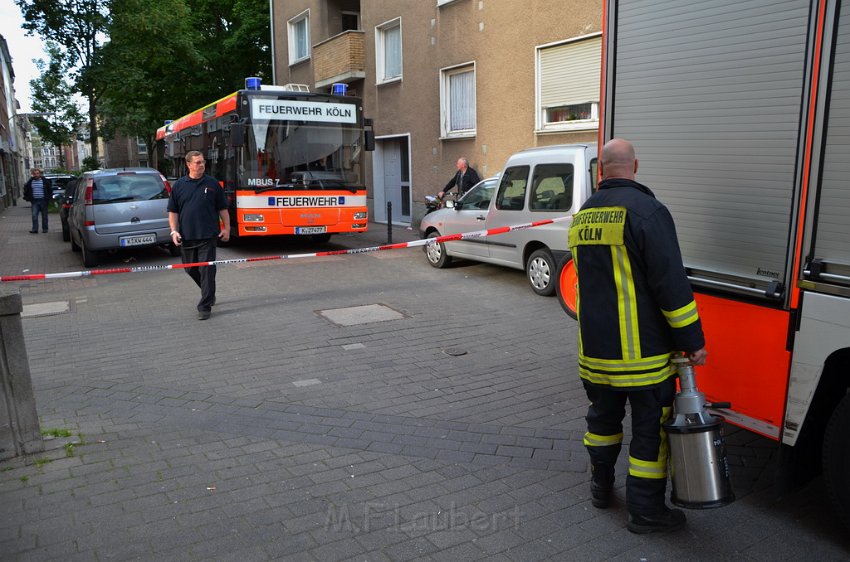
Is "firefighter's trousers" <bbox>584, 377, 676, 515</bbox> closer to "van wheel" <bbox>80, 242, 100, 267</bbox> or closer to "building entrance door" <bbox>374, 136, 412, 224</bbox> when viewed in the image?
"van wheel" <bbox>80, 242, 100, 267</bbox>

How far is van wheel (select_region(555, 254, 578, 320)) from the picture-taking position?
26.0 ft

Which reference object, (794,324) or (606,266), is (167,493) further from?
(794,324)

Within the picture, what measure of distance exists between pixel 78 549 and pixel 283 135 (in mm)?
10458

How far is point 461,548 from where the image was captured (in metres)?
3.22

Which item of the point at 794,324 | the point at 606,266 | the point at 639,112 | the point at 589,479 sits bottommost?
the point at 589,479

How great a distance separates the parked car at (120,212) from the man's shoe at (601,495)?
1035cm

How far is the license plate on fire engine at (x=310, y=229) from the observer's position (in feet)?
43.1

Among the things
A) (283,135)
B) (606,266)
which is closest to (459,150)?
(283,135)

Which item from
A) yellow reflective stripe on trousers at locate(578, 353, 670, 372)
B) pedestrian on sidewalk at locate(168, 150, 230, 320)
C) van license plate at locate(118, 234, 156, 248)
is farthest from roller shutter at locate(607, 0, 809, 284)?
van license plate at locate(118, 234, 156, 248)

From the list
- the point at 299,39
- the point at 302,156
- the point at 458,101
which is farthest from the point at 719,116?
the point at 299,39

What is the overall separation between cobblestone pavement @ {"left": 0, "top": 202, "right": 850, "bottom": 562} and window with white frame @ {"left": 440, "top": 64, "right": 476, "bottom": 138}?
8.74m

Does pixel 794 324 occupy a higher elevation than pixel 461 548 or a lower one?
higher

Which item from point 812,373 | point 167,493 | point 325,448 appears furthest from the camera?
point 325,448

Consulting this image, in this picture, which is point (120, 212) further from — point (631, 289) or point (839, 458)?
point (839, 458)
